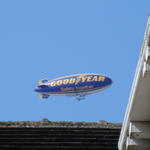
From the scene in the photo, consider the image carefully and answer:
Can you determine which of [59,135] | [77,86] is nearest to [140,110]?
[59,135]

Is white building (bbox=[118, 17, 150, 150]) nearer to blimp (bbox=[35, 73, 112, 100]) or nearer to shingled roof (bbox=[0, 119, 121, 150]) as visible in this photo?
shingled roof (bbox=[0, 119, 121, 150])

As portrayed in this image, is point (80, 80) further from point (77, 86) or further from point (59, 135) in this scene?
point (59, 135)

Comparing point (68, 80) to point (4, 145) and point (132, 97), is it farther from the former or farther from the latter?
point (132, 97)

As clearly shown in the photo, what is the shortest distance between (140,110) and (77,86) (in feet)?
196

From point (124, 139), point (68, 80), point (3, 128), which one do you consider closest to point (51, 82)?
point (68, 80)

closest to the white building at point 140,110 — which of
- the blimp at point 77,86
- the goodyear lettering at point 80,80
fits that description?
the blimp at point 77,86

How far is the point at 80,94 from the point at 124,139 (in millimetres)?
59171

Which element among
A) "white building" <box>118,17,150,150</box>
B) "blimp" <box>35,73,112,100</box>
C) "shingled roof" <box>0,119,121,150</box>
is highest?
"blimp" <box>35,73,112,100</box>

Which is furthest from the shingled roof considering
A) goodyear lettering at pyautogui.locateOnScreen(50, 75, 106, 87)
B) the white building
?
goodyear lettering at pyautogui.locateOnScreen(50, 75, 106, 87)

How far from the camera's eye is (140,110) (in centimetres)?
767

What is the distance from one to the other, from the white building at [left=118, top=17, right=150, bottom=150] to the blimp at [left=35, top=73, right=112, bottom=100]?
58152 mm

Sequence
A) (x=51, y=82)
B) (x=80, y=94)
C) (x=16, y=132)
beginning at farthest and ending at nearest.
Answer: (x=51, y=82) → (x=80, y=94) → (x=16, y=132)

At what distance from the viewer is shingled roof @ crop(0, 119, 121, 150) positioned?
15.7 meters

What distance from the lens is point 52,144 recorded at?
52.7 feet
